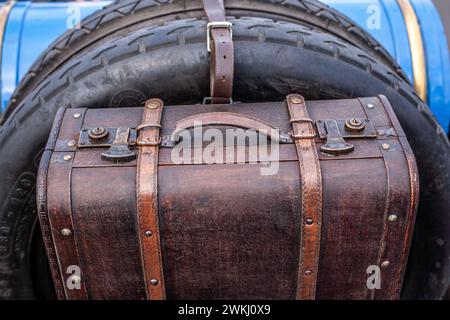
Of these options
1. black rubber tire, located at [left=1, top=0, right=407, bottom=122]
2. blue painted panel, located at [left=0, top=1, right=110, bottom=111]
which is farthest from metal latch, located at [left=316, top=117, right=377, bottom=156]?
blue painted panel, located at [left=0, top=1, right=110, bottom=111]

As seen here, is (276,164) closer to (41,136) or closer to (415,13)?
(41,136)

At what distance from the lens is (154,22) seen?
6.20 ft

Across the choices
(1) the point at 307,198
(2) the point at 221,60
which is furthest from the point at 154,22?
(1) the point at 307,198

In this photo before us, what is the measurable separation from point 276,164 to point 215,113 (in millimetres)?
224

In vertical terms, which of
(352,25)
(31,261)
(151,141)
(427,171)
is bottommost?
(31,261)

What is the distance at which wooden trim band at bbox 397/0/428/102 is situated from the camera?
2293 millimetres

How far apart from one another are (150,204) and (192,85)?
46cm

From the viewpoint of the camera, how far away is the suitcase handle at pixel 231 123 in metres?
1.38

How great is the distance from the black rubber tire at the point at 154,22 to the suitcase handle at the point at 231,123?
0.62 m

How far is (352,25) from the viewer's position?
1.99 m

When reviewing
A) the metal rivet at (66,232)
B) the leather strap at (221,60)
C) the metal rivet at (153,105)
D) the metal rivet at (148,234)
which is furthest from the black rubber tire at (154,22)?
the metal rivet at (148,234)

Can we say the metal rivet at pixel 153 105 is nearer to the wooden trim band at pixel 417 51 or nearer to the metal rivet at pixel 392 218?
the metal rivet at pixel 392 218
